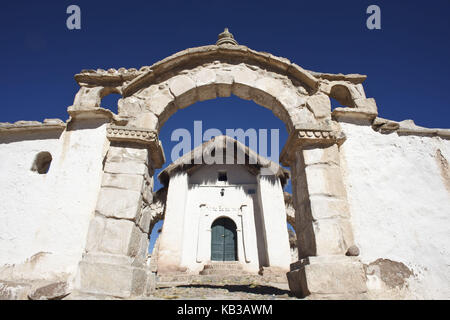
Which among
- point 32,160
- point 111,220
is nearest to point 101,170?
point 111,220

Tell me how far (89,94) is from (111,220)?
7.56 ft

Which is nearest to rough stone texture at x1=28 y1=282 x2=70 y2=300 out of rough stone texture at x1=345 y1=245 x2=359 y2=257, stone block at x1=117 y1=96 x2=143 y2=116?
stone block at x1=117 y1=96 x2=143 y2=116

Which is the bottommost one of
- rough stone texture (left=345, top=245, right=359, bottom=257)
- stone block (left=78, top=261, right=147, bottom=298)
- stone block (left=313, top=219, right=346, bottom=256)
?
stone block (left=78, top=261, right=147, bottom=298)

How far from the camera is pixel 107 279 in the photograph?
296 centimetres

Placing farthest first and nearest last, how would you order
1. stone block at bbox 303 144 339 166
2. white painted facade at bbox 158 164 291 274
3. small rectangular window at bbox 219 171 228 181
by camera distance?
small rectangular window at bbox 219 171 228 181 < white painted facade at bbox 158 164 291 274 < stone block at bbox 303 144 339 166

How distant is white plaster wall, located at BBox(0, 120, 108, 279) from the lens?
3264 millimetres

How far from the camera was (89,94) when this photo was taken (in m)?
4.38

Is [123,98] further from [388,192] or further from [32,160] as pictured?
[388,192]

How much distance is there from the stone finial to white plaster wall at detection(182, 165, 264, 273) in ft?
24.6

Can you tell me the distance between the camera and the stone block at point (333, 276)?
293 centimetres

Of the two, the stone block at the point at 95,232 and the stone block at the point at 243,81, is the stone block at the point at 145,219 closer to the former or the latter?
the stone block at the point at 95,232

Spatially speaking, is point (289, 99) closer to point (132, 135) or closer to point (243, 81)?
point (243, 81)

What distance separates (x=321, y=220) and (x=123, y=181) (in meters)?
2.68

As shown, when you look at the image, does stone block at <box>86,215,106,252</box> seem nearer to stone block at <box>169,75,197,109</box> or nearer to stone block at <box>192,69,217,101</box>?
stone block at <box>169,75,197,109</box>
